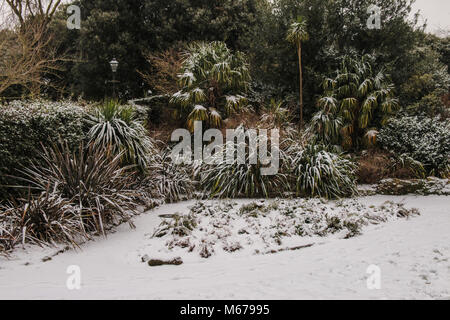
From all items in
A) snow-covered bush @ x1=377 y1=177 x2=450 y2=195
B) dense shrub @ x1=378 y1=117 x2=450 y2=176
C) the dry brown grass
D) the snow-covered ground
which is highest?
dense shrub @ x1=378 y1=117 x2=450 y2=176

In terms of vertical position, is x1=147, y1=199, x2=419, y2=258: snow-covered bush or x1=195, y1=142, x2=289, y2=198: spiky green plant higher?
x1=195, y1=142, x2=289, y2=198: spiky green plant

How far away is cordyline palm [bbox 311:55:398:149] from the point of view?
27.2ft

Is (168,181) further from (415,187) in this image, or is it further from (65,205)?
(415,187)

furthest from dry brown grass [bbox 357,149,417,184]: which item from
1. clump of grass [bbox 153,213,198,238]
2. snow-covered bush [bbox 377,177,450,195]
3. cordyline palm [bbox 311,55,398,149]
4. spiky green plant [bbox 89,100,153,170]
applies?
spiky green plant [bbox 89,100,153,170]

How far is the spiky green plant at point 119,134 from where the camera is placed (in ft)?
18.9

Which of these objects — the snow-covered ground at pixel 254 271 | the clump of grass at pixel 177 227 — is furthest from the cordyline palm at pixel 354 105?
the clump of grass at pixel 177 227

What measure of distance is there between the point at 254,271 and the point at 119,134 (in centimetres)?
373

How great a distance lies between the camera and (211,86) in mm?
9023

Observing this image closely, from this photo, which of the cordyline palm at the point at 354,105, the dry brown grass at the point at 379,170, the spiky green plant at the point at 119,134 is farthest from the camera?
the cordyline palm at the point at 354,105

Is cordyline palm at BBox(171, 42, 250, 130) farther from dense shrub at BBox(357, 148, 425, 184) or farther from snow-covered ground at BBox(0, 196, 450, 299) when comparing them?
snow-covered ground at BBox(0, 196, 450, 299)

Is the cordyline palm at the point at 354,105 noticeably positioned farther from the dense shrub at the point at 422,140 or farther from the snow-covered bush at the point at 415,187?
the snow-covered bush at the point at 415,187

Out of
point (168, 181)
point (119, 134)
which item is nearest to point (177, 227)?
point (168, 181)

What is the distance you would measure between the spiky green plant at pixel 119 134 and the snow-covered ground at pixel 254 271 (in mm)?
1794

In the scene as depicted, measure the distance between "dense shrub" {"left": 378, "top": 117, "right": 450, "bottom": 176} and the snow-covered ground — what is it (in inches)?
135
